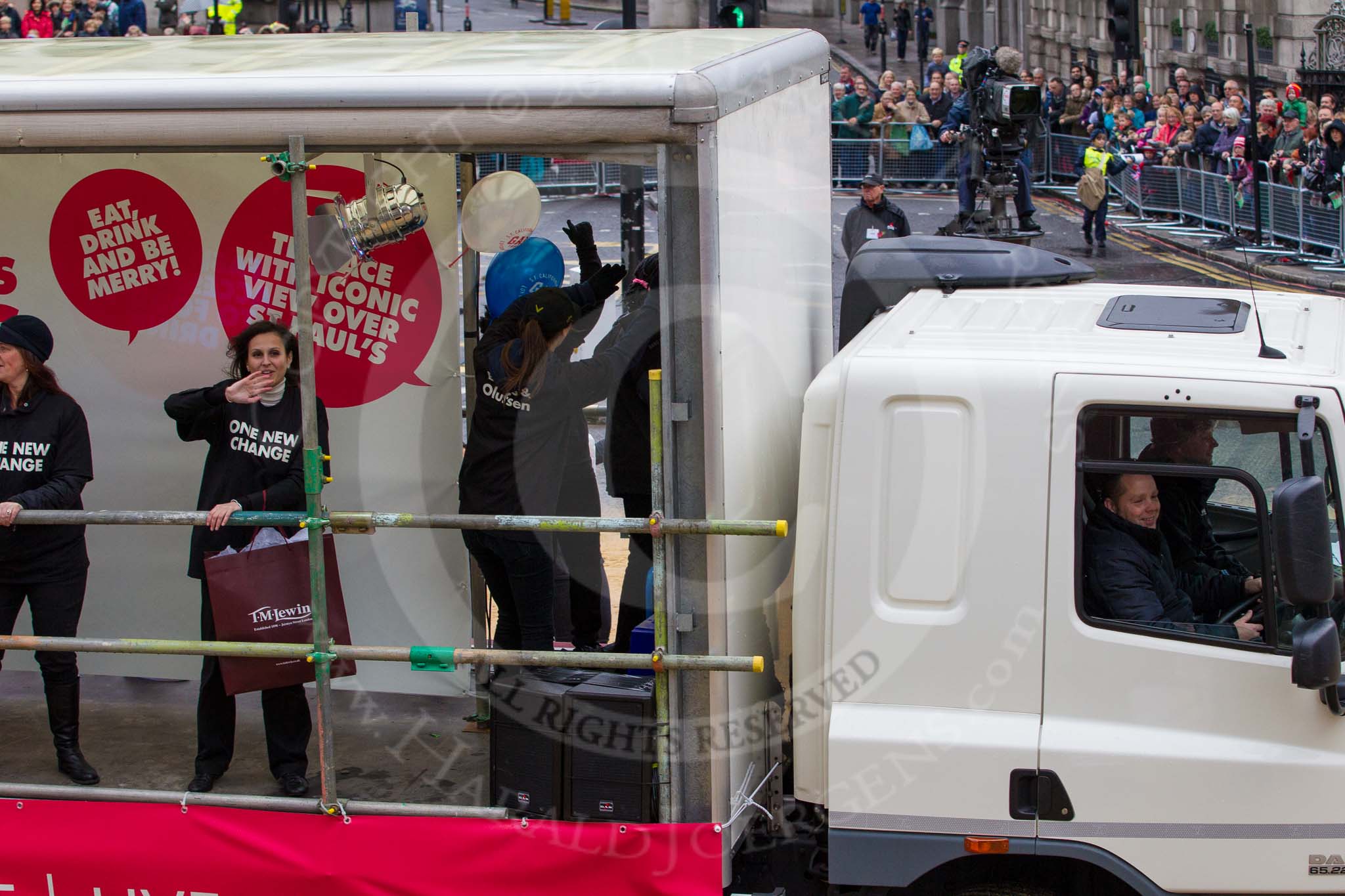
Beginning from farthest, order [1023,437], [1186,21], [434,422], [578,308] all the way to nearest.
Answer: [1186,21] < [434,422] < [578,308] < [1023,437]

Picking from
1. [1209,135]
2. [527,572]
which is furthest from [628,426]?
[1209,135]

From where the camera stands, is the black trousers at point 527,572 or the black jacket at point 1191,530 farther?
the black trousers at point 527,572

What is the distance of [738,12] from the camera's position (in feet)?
40.5

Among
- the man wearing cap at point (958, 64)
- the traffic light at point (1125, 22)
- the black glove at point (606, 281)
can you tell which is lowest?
the black glove at point (606, 281)

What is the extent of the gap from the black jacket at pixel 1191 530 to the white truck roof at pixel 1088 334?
1.21 feet

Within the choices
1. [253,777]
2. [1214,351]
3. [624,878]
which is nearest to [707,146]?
[1214,351]

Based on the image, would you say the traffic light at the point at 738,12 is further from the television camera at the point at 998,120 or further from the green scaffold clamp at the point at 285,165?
the green scaffold clamp at the point at 285,165

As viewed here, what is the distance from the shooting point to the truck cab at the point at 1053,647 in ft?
12.0

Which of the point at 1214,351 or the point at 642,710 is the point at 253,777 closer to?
the point at 642,710

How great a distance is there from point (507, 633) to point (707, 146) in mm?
2471

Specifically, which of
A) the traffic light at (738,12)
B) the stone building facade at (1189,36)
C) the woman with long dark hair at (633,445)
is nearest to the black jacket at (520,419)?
the woman with long dark hair at (633,445)

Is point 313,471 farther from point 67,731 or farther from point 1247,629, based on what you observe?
point 1247,629

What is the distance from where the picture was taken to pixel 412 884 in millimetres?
4320

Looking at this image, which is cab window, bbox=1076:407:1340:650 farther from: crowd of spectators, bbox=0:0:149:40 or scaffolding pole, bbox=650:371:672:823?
crowd of spectators, bbox=0:0:149:40
